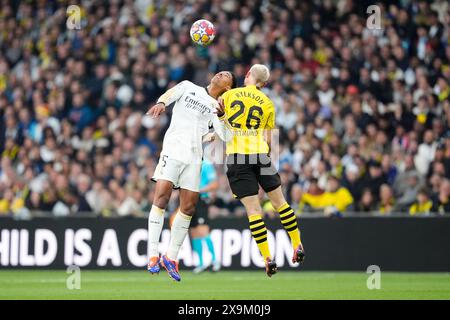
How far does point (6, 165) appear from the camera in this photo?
21297mm

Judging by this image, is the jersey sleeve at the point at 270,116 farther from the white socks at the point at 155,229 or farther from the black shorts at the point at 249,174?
the white socks at the point at 155,229

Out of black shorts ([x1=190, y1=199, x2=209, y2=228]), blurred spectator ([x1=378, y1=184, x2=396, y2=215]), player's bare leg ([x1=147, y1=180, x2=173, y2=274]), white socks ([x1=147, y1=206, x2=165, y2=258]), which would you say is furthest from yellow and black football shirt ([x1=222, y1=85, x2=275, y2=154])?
blurred spectator ([x1=378, y1=184, x2=396, y2=215])

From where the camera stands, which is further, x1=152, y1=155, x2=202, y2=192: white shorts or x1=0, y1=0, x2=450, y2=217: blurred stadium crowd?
x1=0, y1=0, x2=450, y2=217: blurred stadium crowd

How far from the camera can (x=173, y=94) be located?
13172mm

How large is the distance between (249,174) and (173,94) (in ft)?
4.45

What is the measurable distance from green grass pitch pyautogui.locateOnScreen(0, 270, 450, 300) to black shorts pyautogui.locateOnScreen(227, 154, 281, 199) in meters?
1.33

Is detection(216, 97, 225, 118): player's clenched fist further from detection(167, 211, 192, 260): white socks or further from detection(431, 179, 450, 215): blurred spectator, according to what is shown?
detection(431, 179, 450, 215): blurred spectator

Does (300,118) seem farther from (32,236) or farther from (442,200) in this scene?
(32,236)

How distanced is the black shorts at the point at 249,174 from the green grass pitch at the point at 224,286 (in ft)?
4.37

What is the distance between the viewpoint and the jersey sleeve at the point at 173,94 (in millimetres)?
12984

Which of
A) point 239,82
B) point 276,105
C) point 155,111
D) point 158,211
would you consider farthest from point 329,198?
point 155,111

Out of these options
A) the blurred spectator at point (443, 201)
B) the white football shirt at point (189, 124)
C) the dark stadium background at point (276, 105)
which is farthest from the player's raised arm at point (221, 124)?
the blurred spectator at point (443, 201)

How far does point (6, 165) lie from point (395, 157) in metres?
7.63

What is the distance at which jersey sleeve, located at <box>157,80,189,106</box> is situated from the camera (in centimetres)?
1298
